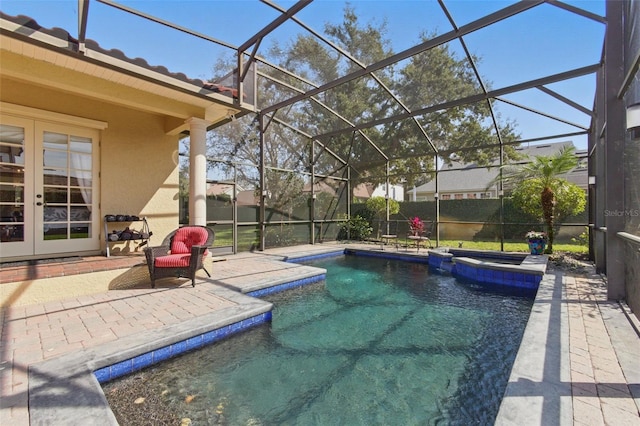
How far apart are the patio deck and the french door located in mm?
954

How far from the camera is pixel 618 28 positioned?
4.00m

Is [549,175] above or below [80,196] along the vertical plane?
above

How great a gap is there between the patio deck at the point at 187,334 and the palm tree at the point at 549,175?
310 centimetres

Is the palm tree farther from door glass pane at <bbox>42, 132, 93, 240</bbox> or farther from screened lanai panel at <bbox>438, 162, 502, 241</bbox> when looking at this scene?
door glass pane at <bbox>42, 132, 93, 240</bbox>

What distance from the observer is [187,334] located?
3.09 m

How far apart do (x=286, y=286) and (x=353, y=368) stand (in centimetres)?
280

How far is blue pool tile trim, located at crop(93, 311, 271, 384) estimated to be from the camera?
8.38ft

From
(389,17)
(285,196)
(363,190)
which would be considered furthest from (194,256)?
(363,190)

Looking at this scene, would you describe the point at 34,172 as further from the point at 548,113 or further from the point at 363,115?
the point at 548,113

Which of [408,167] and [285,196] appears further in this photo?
[408,167]

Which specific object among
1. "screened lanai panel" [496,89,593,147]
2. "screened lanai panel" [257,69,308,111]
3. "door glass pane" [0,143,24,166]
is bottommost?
"door glass pane" [0,143,24,166]

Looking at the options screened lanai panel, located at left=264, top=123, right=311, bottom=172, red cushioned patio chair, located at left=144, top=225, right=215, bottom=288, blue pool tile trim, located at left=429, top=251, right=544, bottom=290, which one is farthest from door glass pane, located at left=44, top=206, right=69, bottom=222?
blue pool tile trim, located at left=429, top=251, right=544, bottom=290

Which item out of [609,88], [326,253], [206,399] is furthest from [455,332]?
[326,253]

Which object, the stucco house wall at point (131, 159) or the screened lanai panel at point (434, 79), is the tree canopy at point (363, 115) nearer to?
the screened lanai panel at point (434, 79)
